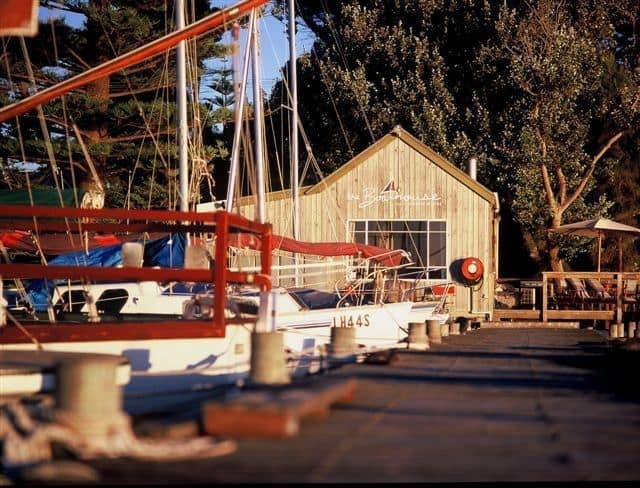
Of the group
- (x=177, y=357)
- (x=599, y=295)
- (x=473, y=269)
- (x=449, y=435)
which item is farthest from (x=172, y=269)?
(x=599, y=295)

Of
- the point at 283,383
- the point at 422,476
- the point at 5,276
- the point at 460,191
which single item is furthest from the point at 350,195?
the point at 422,476

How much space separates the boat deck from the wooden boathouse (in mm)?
18285

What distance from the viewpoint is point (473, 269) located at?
3195 centimetres

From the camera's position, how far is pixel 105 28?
32688 mm

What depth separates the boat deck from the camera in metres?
7.19

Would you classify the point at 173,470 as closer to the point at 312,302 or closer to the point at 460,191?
the point at 312,302

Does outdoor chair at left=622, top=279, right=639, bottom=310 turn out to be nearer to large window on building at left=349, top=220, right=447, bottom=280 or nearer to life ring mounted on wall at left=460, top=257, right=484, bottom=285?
life ring mounted on wall at left=460, top=257, right=484, bottom=285

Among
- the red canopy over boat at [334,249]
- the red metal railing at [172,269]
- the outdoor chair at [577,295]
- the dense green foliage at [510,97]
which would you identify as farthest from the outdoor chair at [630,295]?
the red metal railing at [172,269]

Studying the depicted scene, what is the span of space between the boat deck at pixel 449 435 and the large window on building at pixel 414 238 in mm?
18503

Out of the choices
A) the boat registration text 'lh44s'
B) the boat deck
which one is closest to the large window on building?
the boat registration text 'lh44s'

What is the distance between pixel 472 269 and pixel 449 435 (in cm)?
2358

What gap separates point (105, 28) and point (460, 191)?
500 inches

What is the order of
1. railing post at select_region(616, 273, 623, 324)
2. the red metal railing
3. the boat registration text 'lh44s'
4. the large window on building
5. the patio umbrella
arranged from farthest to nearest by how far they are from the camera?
1. the large window on building
2. the patio umbrella
3. railing post at select_region(616, 273, 623, 324)
4. the boat registration text 'lh44s'
5. the red metal railing

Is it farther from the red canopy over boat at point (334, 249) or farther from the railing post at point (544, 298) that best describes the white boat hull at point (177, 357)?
the railing post at point (544, 298)
